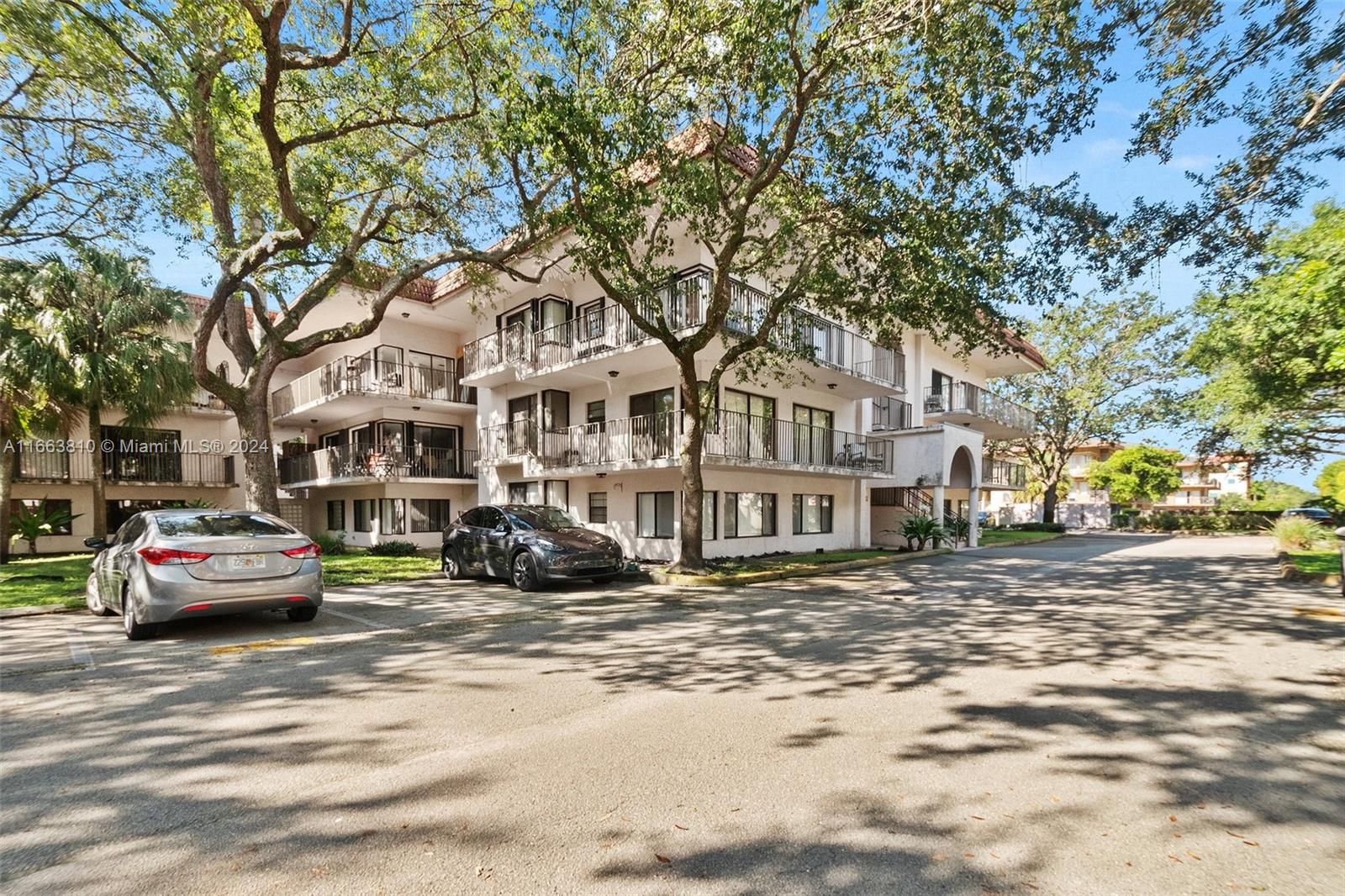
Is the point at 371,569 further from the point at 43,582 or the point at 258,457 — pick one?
the point at 43,582

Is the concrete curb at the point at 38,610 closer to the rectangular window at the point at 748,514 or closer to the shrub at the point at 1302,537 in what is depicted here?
the rectangular window at the point at 748,514

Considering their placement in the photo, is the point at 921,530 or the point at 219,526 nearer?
the point at 219,526

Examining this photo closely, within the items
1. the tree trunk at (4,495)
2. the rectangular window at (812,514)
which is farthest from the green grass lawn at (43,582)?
the rectangular window at (812,514)

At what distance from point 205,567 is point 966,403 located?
81.8 ft

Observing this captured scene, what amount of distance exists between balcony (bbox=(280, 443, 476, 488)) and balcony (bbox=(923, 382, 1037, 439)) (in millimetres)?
17919

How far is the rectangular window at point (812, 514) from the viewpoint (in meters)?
20.0

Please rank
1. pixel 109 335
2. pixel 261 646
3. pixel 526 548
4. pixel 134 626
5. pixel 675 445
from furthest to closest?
pixel 109 335
pixel 675 445
pixel 526 548
pixel 134 626
pixel 261 646

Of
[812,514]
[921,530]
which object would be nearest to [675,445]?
[812,514]

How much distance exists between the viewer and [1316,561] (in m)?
14.2

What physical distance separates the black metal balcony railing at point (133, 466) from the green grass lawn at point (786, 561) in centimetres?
1950

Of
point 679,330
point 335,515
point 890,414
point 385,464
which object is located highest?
point 679,330

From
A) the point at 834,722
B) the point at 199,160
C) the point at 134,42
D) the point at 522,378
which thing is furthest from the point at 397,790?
the point at 522,378

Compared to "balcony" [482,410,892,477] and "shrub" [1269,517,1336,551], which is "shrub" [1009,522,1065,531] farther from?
"balcony" [482,410,892,477]

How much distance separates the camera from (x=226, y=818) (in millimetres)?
3195
